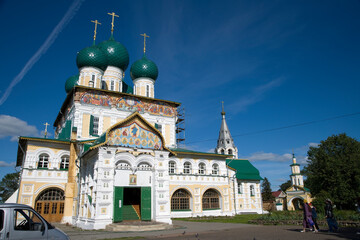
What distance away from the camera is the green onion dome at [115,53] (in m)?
28.8

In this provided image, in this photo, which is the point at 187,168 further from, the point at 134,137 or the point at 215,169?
the point at 134,137

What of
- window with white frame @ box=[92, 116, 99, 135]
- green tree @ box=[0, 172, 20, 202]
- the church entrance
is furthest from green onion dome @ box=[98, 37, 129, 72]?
green tree @ box=[0, 172, 20, 202]

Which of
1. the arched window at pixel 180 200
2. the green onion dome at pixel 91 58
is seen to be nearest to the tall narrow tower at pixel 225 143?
the arched window at pixel 180 200

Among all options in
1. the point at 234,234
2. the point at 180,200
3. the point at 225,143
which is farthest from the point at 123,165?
the point at 225,143

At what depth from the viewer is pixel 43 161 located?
20125 millimetres

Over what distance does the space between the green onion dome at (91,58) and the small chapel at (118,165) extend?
0.10m

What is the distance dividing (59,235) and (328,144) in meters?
36.3

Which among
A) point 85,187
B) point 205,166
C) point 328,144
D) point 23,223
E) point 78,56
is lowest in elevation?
point 23,223

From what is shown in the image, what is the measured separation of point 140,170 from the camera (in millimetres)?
16047

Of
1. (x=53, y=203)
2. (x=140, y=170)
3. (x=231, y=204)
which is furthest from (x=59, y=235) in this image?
(x=231, y=204)

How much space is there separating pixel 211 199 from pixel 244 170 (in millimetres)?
5756

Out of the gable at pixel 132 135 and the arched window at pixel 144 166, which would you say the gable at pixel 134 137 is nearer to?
the gable at pixel 132 135

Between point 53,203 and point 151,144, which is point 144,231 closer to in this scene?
point 151,144

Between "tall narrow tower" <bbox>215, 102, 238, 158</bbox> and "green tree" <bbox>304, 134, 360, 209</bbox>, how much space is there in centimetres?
1083
